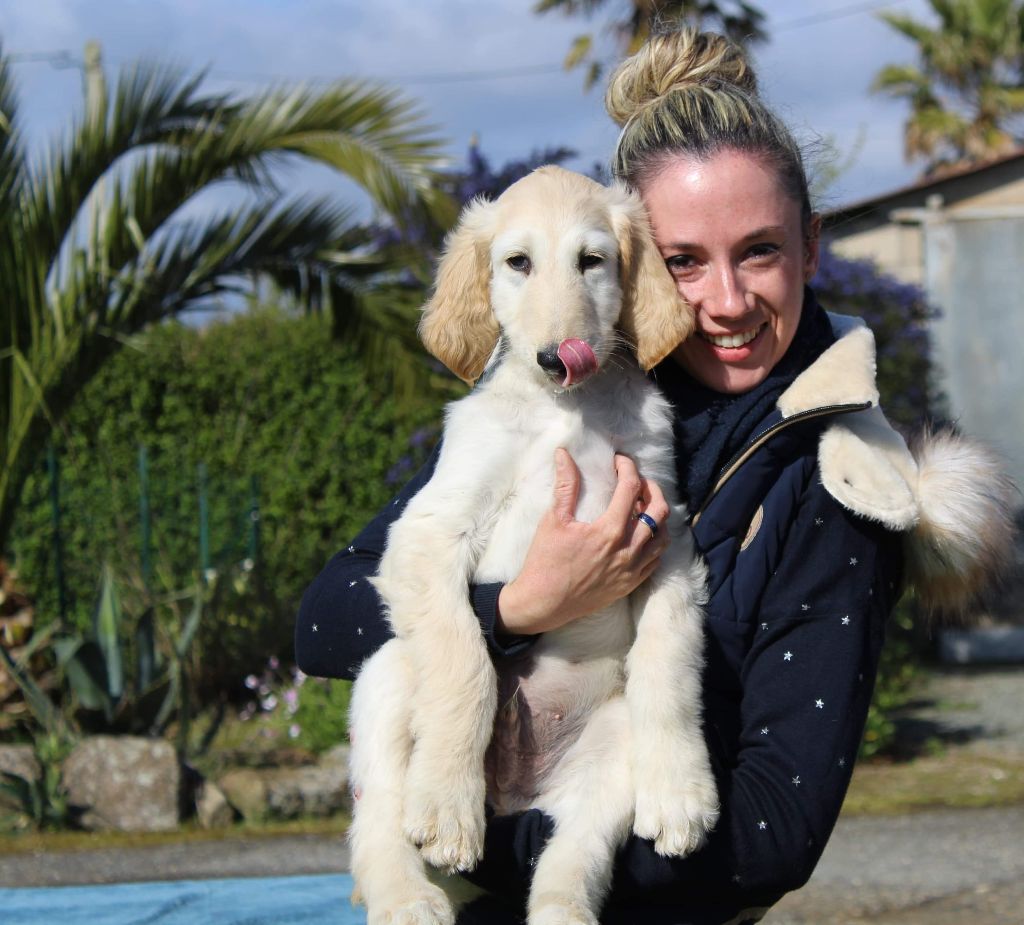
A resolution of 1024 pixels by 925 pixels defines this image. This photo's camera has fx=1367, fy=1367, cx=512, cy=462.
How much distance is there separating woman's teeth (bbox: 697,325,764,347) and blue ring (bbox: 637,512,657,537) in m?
0.42

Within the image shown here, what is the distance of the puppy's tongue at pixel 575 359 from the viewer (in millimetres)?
2480

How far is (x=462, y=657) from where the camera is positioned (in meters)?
2.39

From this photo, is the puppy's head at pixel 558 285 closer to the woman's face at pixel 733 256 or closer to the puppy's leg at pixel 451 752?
the woman's face at pixel 733 256

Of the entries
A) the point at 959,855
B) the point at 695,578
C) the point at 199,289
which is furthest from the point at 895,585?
the point at 199,289

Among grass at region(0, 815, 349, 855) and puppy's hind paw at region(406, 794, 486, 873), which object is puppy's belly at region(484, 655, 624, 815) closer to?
puppy's hind paw at region(406, 794, 486, 873)

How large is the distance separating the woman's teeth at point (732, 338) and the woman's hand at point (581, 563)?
0.35 metres

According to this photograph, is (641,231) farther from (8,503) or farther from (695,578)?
(8,503)

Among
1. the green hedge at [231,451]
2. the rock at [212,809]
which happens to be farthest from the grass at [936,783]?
the green hedge at [231,451]

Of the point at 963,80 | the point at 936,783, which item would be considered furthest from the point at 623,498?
the point at 963,80

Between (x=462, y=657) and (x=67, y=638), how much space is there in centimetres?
578

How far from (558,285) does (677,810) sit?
0.99 m

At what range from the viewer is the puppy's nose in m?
2.50

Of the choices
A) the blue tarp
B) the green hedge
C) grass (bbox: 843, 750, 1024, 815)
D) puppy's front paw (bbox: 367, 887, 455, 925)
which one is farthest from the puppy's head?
the green hedge

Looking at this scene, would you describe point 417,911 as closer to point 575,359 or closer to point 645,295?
point 575,359
